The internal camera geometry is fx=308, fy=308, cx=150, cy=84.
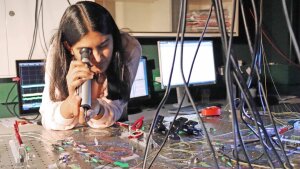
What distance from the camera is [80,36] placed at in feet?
3.21

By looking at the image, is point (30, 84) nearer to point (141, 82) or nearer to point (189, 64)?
point (141, 82)

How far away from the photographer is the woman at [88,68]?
96cm

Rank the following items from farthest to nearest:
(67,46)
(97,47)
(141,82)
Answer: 1. (141,82)
2. (67,46)
3. (97,47)

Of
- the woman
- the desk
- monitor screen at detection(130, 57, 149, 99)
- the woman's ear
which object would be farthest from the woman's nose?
monitor screen at detection(130, 57, 149, 99)

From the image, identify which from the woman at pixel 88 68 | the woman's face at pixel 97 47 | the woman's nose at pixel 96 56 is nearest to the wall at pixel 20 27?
the woman at pixel 88 68

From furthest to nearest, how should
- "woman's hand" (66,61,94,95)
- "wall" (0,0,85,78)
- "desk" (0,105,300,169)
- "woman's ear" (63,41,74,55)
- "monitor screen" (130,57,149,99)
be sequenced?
"monitor screen" (130,57,149,99)
"wall" (0,0,85,78)
"woman's ear" (63,41,74,55)
"woman's hand" (66,61,94,95)
"desk" (0,105,300,169)

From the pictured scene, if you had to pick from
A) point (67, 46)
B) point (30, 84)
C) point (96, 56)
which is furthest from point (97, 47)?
point (30, 84)

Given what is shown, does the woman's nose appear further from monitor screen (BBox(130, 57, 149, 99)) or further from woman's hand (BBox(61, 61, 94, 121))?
monitor screen (BBox(130, 57, 149, 99))

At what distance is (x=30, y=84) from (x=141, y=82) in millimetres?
596

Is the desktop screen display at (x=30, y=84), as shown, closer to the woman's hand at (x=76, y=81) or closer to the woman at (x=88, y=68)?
the woman at (x=88, y=68)

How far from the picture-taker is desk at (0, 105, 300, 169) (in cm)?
75

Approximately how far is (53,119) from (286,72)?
1884 mm

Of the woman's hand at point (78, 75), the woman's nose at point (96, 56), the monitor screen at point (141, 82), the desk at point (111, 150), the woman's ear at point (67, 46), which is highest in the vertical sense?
the woman's ear at point (67, 46)

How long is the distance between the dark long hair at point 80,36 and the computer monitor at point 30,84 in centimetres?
42
